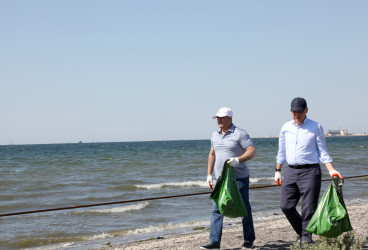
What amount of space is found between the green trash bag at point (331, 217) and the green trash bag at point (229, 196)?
0.76 m

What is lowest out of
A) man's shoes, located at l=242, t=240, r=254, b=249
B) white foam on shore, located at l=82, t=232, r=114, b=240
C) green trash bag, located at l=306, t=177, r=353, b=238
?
white foam on shore, located at l=82, t=232, r=114, b=240

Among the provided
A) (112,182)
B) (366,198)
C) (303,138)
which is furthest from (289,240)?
(112,182)

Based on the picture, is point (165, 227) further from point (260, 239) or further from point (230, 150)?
point (230, 150)

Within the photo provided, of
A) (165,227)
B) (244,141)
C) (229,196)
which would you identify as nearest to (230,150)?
(244,141)

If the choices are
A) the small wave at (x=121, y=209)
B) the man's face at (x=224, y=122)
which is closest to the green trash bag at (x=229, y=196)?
the man's face at (x=224, y=122)

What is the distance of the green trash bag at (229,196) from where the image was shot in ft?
15.5

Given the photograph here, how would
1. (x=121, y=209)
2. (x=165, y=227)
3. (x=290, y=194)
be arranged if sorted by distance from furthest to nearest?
(x=121, y=209), (x=165, y=227), (x=290, y=194)

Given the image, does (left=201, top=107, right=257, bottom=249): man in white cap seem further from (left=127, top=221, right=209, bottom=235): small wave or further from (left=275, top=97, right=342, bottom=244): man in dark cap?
(left=127, top=221, right=209, bottom=235): small wave

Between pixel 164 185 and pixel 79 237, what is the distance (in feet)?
30.8

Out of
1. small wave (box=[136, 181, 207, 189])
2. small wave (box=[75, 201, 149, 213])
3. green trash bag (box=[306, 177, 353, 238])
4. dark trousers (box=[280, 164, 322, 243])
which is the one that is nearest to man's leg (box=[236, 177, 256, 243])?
dark trousers (box=[280, 164, 322, 243])

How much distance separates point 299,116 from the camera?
461 cm

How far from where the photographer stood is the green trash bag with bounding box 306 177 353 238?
4.16m

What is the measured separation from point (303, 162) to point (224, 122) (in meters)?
0.95

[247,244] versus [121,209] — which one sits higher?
[247,244]
